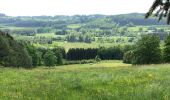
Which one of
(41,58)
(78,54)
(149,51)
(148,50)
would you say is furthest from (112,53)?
(148,50)

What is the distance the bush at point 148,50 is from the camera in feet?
299

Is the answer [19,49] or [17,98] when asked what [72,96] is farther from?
[19,49]

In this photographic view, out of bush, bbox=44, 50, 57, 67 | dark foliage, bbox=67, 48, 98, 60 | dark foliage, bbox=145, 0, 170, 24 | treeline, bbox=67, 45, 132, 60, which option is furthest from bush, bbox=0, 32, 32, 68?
treeline, bbox=67, 45, 132, 60

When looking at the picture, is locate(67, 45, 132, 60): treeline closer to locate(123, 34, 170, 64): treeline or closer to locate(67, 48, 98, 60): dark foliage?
locate(67, 48, 98, 60): dark foliage

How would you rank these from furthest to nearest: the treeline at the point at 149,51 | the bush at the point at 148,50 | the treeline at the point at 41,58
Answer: the treeline at the point at 41,58 → the bush at the point at 148,50 → the treeline at the point at 149,51

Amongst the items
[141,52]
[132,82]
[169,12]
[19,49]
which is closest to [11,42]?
[19,49]

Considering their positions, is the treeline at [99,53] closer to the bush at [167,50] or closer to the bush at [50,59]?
the bush at [50,59]

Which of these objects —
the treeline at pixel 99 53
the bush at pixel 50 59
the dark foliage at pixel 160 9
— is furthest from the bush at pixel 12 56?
the treeline at pixel 99 53

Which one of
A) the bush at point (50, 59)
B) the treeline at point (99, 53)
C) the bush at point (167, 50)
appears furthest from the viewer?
the treeline at point (99, 53)

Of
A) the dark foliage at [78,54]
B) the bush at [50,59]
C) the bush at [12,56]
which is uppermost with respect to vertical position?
the bush at [12,56]

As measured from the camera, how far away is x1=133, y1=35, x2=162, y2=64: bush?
91.2 meters

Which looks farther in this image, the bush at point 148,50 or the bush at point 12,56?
the bush at point 148,50

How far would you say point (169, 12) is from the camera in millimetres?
9211

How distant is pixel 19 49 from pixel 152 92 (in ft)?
284
